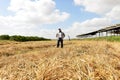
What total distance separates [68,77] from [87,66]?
45cm

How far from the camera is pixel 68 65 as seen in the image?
3.61 metres

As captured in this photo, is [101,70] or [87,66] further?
[87,66]

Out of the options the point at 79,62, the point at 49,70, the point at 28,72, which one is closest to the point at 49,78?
the point at 49,70

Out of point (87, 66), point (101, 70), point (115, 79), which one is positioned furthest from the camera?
point (87, 66)

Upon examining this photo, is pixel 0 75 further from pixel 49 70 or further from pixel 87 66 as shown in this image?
pixel 87 66

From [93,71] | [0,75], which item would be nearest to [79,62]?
[93,71]

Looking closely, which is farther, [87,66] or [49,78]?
[87,66]

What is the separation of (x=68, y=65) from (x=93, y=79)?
0.60m

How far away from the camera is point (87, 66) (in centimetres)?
349

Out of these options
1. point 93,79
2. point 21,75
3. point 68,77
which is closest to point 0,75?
point 21,75

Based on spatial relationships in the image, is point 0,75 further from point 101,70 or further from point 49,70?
point 101,70

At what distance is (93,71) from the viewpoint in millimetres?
3322

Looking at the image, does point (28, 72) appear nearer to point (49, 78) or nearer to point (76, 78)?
point (49, 78)

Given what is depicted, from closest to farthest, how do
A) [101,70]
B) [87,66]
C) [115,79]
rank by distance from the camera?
[115,79], [101,70], [87,66]
